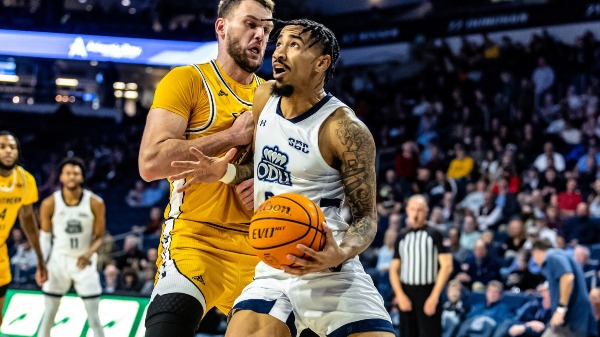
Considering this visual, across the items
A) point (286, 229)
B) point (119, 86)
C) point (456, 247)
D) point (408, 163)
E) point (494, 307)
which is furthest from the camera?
point (119, 86)

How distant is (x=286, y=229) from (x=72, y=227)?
749 centimetres

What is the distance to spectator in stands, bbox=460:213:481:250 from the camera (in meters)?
12.3

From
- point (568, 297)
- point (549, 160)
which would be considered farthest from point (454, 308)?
point (549, 160)

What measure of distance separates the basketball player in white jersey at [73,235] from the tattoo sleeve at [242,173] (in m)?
6.24

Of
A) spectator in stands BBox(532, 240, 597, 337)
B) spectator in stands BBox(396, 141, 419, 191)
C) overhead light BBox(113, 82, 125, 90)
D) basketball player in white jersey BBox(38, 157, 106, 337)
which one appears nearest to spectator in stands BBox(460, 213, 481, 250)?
spectator in stands BBox(396, 141, 419, 191)

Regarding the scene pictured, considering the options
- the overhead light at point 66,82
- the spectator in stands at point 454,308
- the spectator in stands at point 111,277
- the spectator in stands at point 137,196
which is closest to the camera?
→ the spectator in stands at point 454,308

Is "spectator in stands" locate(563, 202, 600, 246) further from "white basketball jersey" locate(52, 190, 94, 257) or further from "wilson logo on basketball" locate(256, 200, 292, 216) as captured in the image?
"wilson logo on basketball" locate(256, 200, 292, 216)

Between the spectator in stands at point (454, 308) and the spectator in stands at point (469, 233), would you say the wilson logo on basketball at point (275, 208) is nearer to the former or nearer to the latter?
the spectator in stands at point (454, 308)

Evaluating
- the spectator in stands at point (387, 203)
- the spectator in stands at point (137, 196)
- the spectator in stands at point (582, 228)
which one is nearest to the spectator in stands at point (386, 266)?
the spectator in stands at point (387, 203)

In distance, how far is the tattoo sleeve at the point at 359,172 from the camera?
12.6 feet

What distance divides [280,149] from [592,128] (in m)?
11.7

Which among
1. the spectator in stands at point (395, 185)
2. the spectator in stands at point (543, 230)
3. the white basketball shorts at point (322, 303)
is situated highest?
the white basketball shorts at point (322, 303)

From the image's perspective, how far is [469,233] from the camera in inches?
487

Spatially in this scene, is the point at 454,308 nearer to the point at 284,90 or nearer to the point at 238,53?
the point at 238,53
